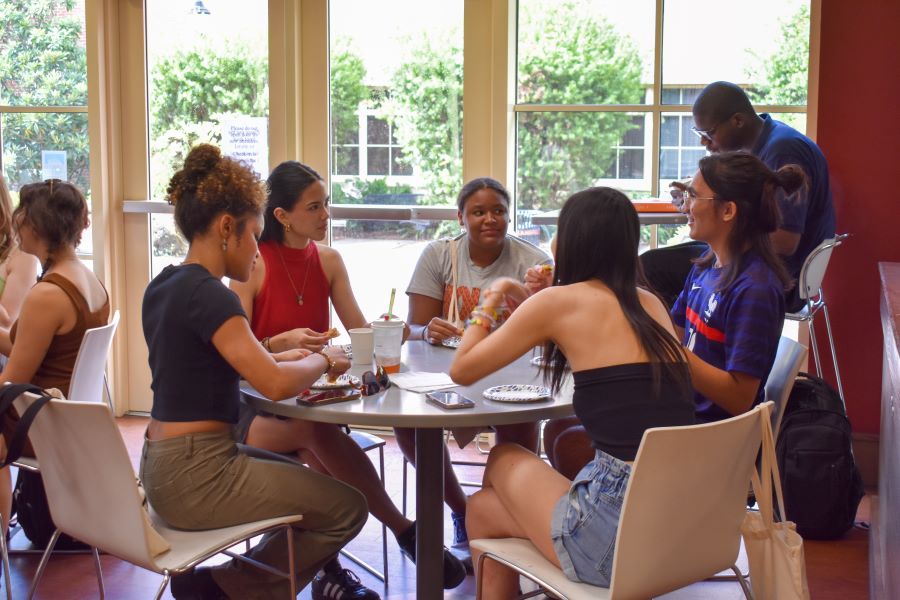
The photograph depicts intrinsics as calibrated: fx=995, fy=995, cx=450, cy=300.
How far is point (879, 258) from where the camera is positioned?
4.16 meters

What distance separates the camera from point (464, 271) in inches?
141

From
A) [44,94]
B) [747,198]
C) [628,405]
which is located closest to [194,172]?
[628,405]

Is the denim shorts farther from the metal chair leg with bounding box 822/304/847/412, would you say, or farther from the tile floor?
the metal chair leg with bounding box 822/304/847/412

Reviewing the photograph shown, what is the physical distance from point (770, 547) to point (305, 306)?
173cm

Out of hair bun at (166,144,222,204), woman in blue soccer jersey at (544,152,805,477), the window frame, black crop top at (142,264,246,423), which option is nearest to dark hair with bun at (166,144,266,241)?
hair bun at (166,144,222,204)

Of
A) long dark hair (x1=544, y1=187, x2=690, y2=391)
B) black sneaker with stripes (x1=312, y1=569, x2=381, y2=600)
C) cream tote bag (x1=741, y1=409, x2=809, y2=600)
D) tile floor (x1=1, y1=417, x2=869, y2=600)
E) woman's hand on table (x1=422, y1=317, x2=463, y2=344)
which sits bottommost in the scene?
tile floor (x1=1, y1=417, x2=869, y2=600)

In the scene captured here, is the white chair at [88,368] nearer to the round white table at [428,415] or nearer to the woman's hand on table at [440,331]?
the round white table at [428,415]

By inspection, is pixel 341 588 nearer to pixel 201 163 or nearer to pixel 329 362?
pixel 329 362

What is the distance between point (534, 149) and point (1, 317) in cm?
241

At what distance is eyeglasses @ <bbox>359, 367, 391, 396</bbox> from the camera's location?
8.20ft

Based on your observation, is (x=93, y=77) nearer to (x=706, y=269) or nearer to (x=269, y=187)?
(x=269, y=187)

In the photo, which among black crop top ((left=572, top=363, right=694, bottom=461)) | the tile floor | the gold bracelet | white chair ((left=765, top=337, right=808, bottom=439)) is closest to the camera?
black crop top ((left=572, top=363, right=694, bottom=461))

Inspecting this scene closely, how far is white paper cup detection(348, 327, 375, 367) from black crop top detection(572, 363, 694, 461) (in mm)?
845

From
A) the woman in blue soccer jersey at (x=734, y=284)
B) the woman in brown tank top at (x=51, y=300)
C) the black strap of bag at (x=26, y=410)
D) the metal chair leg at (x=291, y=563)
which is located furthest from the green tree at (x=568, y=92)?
the black strap of bag at (x=26, y=410)
